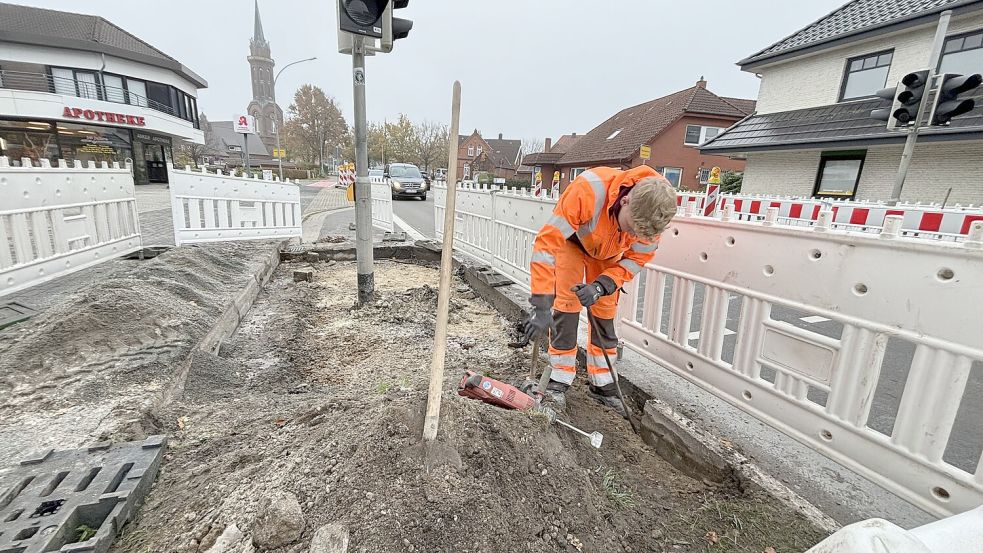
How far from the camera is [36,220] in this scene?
4.29m

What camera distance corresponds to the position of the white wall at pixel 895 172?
35.7 ft

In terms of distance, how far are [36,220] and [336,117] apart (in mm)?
54702

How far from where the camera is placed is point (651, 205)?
2203 mm

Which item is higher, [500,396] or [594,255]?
[594,255]

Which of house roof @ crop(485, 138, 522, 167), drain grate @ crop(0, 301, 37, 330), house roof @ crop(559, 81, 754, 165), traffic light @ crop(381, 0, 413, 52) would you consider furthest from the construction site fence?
house roof @ crop(485, 138, 522, 167)

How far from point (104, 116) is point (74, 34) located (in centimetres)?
791

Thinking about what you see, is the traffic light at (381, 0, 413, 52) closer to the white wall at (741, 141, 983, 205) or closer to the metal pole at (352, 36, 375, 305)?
the metal pole at (352, 36, 375, 305)

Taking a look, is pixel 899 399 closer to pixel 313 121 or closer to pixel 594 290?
pixel 594 290

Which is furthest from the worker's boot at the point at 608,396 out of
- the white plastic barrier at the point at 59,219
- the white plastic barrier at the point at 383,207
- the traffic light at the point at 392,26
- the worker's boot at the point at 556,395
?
the white plastic barrier at the point at 383,207

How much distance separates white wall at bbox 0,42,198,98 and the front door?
4645mm

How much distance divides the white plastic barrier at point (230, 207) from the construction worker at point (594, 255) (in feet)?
18.9

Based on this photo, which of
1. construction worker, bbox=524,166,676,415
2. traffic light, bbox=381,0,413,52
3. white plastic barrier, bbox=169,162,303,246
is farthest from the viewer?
white plastic barrier, bbox=169,162,303,246

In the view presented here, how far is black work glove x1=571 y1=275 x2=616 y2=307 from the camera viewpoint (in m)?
2.55

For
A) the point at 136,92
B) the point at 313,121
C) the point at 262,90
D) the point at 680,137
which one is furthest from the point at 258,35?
the point at 680,137
